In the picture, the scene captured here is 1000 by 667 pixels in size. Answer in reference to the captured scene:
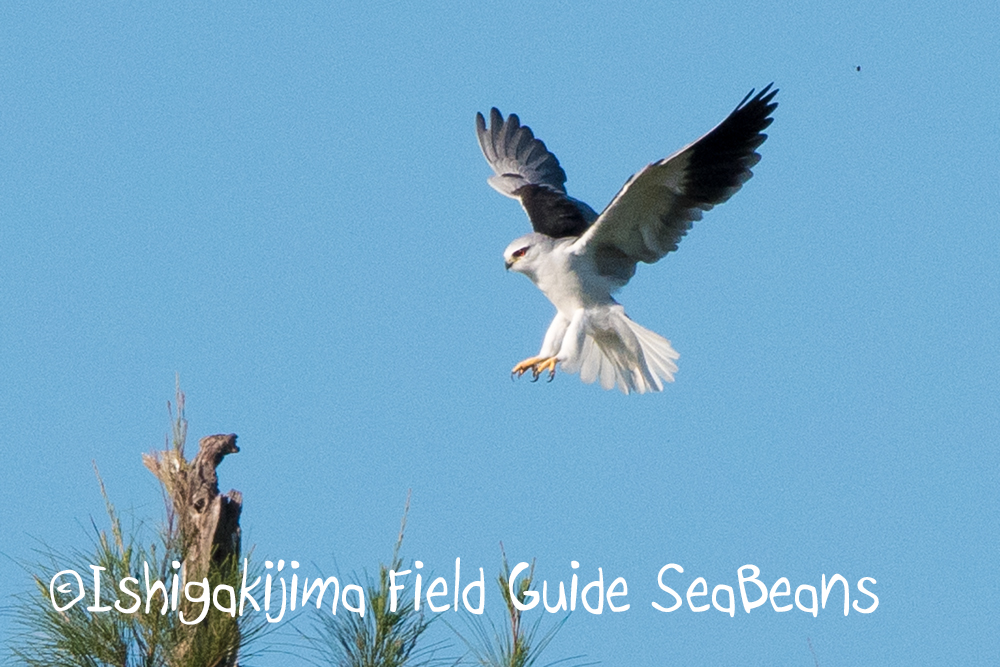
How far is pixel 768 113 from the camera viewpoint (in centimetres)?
650

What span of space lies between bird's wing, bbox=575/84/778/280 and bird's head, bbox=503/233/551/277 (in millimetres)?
265

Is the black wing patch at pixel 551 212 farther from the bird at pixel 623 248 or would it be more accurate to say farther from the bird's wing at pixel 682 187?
the bird's wing at pixel 682 187

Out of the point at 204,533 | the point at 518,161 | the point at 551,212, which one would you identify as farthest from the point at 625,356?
the point at 204,533

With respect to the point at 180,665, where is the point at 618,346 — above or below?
above

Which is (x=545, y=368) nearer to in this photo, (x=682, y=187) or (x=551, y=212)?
(x=682, y=187)

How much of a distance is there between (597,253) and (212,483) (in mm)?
3503

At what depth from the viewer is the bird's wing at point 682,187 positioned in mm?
6426

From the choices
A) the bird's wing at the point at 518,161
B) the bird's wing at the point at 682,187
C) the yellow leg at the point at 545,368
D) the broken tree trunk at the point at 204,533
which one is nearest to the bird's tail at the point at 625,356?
the yellow leg at the point at 545,368

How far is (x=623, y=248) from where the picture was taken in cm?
685

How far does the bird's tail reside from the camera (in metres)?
6.96

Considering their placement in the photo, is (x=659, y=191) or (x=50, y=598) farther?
(x=659, y=191)

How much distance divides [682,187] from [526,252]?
843 mm

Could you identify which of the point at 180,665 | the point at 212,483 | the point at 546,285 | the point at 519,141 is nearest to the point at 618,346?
the point at 546,285

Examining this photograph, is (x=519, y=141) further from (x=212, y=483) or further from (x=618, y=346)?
(x=212, y=483)
